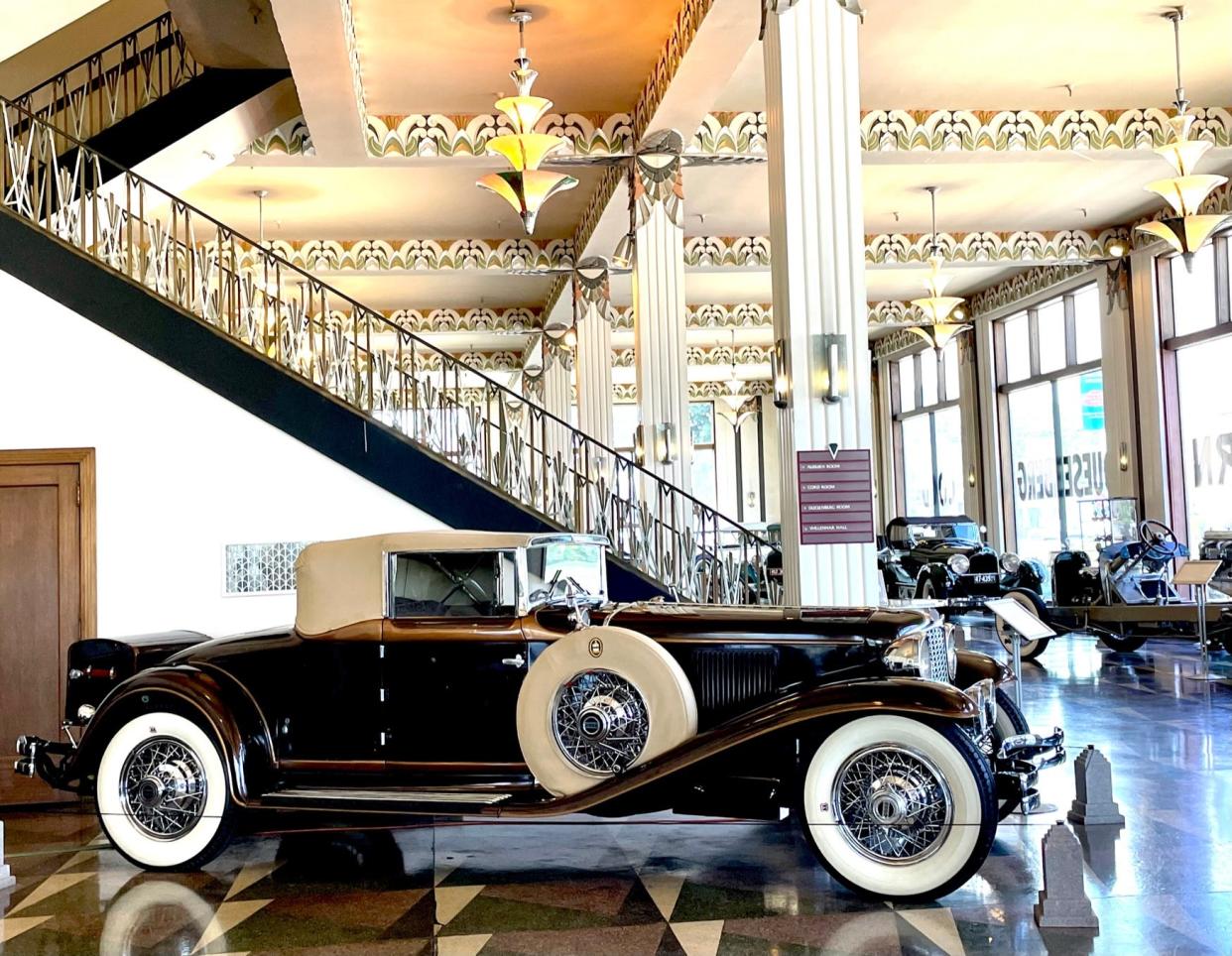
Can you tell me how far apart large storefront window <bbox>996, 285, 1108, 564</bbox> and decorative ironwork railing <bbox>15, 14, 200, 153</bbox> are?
514 inches

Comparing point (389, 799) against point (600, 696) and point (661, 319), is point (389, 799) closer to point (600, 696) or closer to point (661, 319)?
point (600, 696)

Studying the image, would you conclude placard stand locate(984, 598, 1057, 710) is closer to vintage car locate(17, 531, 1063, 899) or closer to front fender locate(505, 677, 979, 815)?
vintage car locate(17, 531, 1063, 899)

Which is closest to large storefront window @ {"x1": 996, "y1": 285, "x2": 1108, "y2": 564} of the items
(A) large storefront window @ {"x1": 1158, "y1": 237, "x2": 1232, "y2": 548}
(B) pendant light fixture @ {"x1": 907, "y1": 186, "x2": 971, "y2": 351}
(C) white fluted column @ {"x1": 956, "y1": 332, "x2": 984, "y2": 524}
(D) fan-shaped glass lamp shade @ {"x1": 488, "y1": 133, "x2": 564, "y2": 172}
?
(C) white fluted column @ {"x1": 956, "y1": 332, "x2": 984, "y2": 524}

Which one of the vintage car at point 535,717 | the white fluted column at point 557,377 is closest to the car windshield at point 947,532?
the white fluted column at point 557,377

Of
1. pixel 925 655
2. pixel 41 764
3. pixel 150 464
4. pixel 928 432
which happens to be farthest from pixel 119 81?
pixel 928 432

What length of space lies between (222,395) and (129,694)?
118 inches

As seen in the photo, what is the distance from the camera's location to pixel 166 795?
524 cm

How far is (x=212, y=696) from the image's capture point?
5258 mm

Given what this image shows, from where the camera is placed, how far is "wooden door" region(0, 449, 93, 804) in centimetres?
727

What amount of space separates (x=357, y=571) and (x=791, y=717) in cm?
195

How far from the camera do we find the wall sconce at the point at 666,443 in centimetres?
1295

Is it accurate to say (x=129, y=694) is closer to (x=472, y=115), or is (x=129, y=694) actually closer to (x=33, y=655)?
(x=33, y=655)

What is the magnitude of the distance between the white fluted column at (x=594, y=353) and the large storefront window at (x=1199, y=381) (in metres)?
7.51

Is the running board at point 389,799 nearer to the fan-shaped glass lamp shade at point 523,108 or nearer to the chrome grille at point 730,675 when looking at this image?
the chrome grille at point 730,675
